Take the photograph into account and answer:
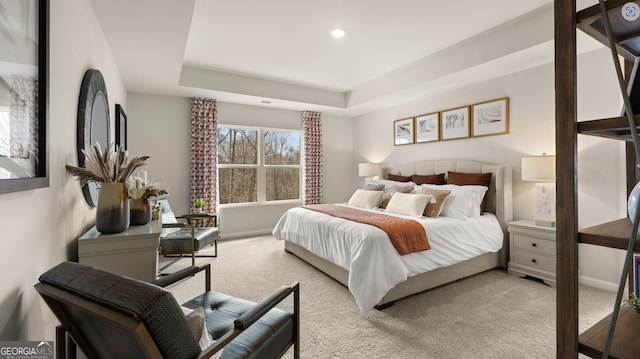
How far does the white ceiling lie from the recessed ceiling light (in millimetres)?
60

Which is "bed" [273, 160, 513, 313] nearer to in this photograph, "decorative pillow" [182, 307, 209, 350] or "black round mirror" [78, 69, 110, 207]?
"decorative pillow" [182, 307, 209, 350]

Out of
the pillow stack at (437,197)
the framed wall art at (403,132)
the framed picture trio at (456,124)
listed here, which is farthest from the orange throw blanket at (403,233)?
the framed wall art at (403,132)

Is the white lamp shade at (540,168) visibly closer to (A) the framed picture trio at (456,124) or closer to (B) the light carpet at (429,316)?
(A) the framed picture trio at (456,124)

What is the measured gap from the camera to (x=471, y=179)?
381 centimetres

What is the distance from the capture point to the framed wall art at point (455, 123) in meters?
4.15

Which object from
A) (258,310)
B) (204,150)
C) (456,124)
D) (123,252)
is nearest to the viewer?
(258,310)

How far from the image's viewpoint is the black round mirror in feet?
6.12

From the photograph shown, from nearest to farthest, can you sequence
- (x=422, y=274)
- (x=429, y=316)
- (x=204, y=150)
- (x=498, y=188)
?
(x=429, y=316) < (x=422, y=274) < (x=498, y=188) < (x=204, y=150)

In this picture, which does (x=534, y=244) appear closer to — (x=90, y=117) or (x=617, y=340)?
(x=617, y=340)

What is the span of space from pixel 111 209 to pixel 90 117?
0.78 metres

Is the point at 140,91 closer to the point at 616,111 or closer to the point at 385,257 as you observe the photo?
the point at 385,257

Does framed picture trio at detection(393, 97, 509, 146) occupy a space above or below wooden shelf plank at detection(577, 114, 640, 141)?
above

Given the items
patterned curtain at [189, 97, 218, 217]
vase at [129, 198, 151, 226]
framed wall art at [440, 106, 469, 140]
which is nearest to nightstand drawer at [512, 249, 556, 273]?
framed wall art at [440, 106, 469, 140]

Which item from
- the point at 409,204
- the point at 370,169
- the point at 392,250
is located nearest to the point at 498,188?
the point at 409,204
